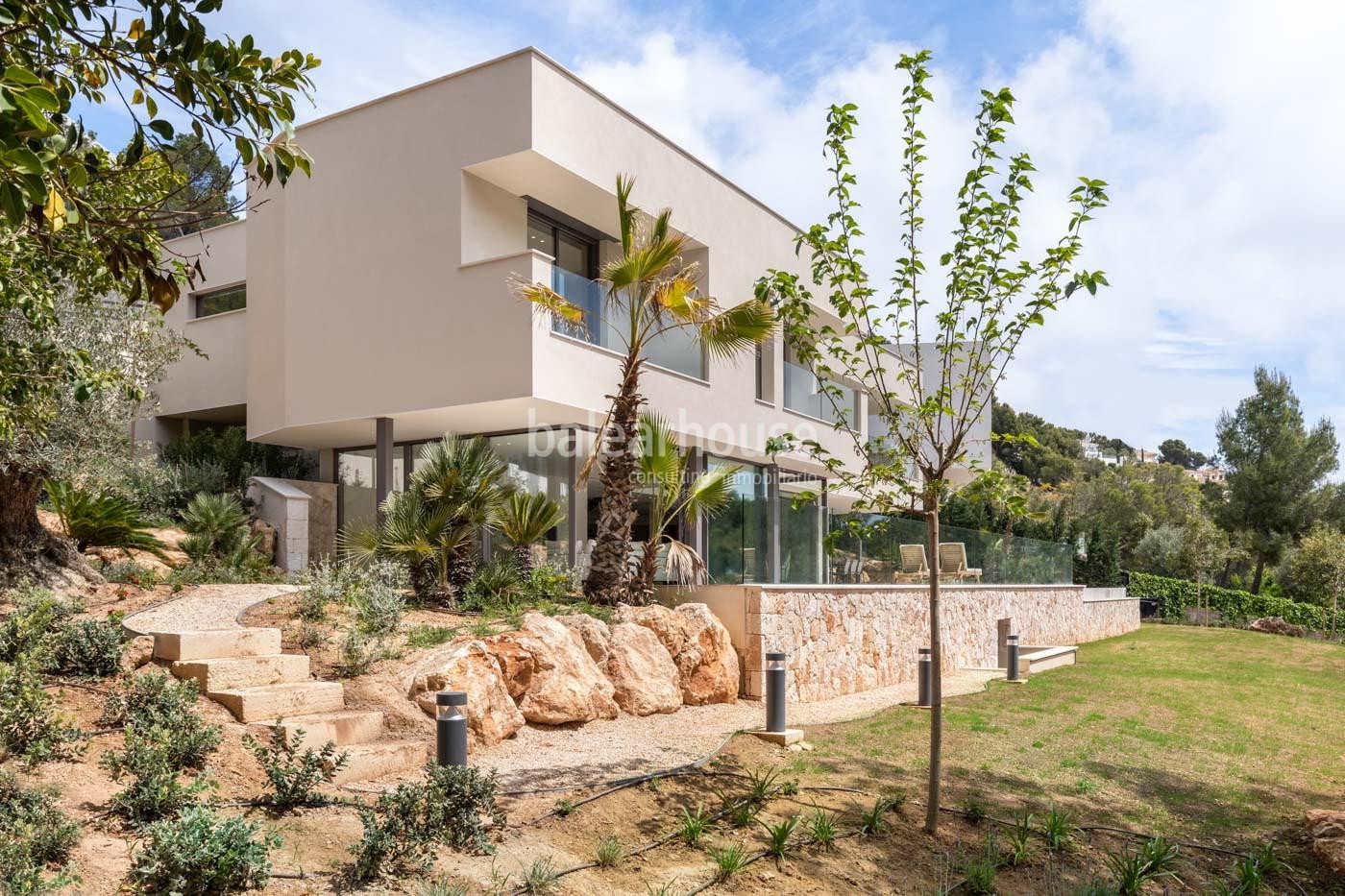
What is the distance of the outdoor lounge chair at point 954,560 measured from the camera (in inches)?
809

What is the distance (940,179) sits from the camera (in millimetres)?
7188

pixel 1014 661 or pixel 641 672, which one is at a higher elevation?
pixel 641 672

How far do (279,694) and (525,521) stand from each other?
5.25m

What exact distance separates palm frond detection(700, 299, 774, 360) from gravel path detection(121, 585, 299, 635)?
6475mm

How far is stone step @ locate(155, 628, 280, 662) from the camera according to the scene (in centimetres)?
795

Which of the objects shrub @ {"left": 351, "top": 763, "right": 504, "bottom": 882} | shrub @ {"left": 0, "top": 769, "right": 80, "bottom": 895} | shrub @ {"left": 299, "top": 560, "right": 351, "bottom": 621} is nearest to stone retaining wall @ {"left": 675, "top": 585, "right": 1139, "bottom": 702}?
shrub @ {"left": 299, "top": 560, "right": 351, "bottom": 621}

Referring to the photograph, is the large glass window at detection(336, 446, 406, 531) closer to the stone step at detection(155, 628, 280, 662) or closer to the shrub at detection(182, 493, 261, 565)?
the shrub at detection(182, 493, 261, 565)

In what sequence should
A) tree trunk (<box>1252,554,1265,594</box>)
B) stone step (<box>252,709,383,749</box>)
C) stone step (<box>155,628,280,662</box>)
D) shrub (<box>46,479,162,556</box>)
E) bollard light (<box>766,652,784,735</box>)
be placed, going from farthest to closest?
tree trunk (<box>1252,554,1265,594</box>) → shrub (<box>46,479,162,556</box>) → bollard light (<box>766,652,784,735</box>) → stone step (<box>155,628,280,662</box>) → stone step (<box>252,709,383,749</box>)

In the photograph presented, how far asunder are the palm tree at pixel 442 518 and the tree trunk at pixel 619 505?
1429 mm

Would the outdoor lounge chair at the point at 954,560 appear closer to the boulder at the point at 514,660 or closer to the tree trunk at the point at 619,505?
the tree trunk at the point at 619,505

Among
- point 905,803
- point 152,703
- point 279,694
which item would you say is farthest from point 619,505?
point 152,703

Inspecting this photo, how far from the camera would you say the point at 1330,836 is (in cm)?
670

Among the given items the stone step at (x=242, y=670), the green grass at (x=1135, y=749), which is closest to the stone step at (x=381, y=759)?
the stone step at (x=242, y=670)

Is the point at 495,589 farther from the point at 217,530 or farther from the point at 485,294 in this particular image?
the point at 217,530
